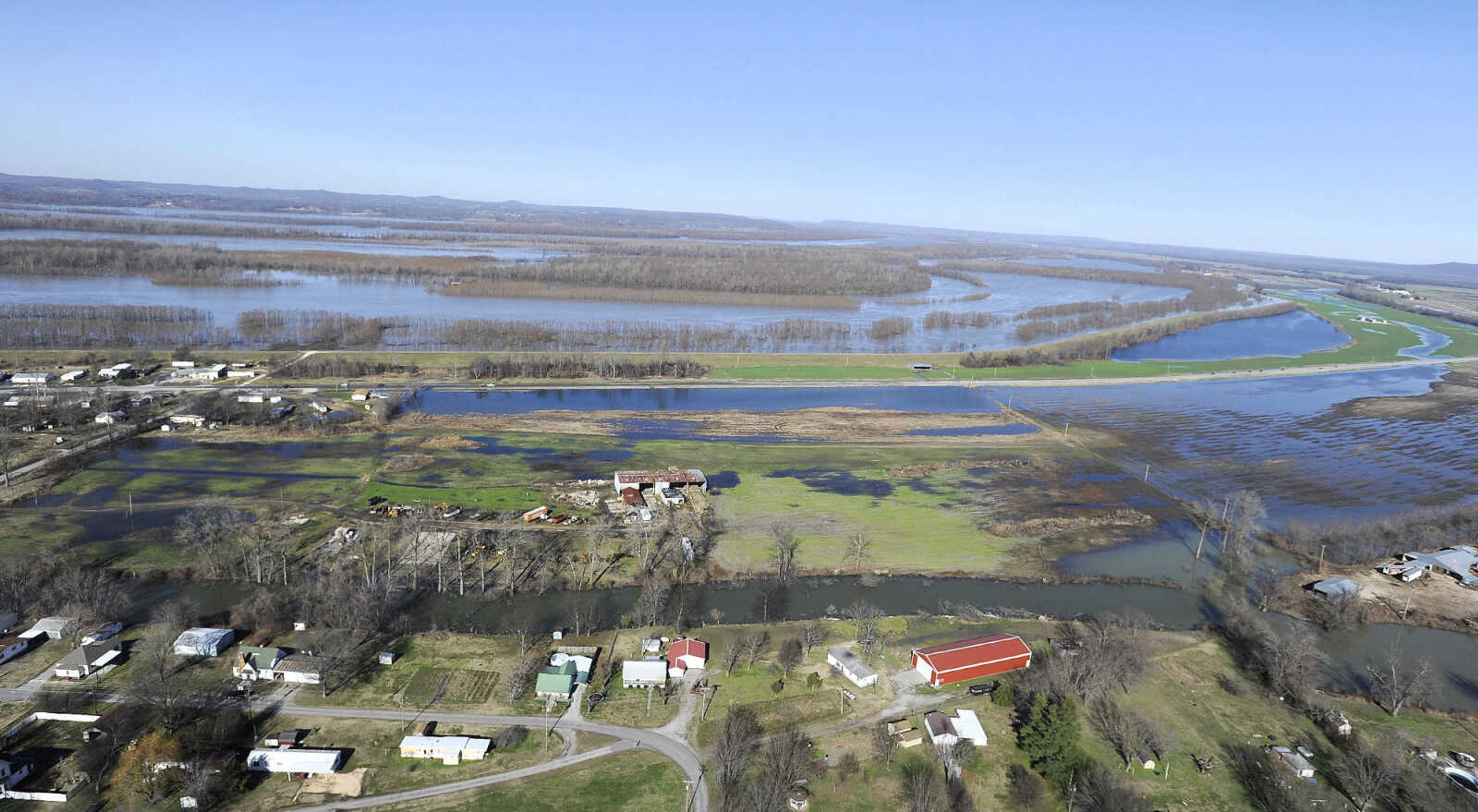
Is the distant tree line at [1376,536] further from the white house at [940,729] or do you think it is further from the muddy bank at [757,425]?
the white house at [940,729]

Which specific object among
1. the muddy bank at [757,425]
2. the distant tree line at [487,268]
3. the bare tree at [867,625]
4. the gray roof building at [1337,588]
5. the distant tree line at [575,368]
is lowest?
the bare tree at [867,625]

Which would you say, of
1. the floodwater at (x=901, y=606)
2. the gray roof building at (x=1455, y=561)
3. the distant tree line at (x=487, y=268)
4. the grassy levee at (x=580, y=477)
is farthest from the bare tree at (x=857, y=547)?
the distant tree line at (x=487, y=268)

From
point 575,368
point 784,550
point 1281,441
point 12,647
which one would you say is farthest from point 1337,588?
point 575,368

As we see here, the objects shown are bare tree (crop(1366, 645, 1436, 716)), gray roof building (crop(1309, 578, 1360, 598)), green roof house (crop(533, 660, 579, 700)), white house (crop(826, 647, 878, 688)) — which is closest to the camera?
green roof house (crop(533, 660, 579, 700))

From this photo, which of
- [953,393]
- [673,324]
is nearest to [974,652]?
[953,393]

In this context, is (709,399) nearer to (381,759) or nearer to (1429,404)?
(381,759)

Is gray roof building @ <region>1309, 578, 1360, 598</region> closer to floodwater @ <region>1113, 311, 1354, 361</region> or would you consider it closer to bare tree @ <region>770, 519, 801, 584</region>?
bare tree @ <region>770, 519, 801, 584</region>

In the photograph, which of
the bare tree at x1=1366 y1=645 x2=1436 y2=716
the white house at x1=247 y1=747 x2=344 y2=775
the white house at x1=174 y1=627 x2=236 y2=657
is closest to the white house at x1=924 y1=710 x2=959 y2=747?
the bare tree at x1=1366 y1=645 x2=1436 y2=716
